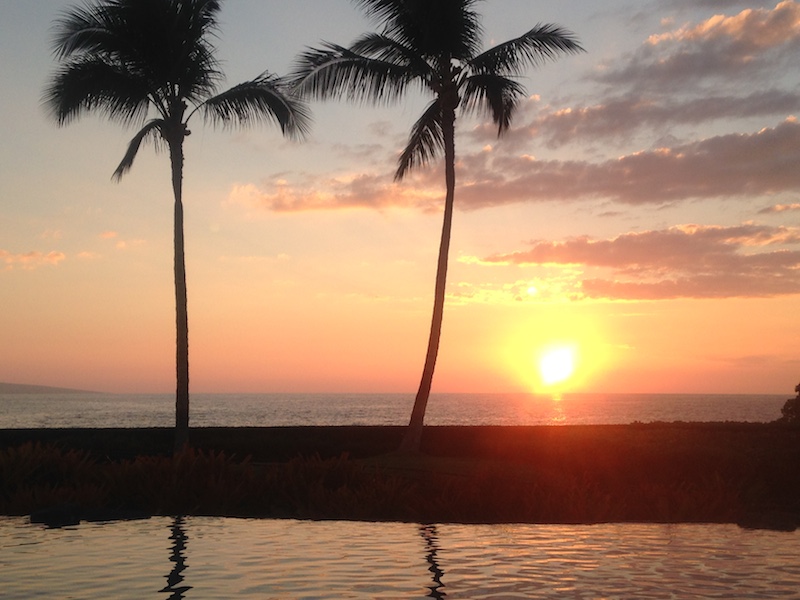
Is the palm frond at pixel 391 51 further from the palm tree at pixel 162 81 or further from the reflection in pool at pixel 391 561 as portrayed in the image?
the reflection in pool at pixel 391 561

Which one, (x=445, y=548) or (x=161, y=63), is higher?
(x=161, y=63)

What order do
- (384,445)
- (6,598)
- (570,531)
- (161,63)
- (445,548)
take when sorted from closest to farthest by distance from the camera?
(6,598), (445,548), (570,531), (161,63), (384,445)

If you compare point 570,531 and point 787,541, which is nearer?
point 787,541

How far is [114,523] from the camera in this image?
1292cm

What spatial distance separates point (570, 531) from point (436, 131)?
48.9 feet

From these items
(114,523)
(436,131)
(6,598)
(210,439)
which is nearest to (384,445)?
(210,439)

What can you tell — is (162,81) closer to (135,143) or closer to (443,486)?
(135,143)

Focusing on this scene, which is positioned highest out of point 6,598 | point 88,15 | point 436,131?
point 88,15

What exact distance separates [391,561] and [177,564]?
220cm

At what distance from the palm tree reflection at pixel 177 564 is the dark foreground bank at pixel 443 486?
2.09 m

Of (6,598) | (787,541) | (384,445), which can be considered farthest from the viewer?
(384,445)

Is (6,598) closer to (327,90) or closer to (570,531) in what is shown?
(570,531)

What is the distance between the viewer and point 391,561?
9.62 meters

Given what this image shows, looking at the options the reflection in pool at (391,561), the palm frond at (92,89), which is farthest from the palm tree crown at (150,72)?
the reflection in pool at (391,561)
